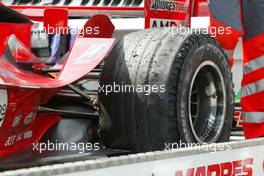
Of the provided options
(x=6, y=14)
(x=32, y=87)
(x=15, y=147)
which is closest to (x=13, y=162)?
(x=15, y=147)

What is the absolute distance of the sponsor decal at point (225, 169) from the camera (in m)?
2.10

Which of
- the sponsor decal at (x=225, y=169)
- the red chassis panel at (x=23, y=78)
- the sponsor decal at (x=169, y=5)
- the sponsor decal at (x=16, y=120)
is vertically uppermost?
the sponsor decal at (x=169, y=5)

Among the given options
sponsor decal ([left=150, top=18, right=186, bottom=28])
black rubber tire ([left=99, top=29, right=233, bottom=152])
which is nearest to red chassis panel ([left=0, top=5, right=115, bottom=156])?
black rubber tire ([left=99, top=29, right=233, bottom=152])

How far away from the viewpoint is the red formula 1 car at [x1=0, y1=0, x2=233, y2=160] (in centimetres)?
248

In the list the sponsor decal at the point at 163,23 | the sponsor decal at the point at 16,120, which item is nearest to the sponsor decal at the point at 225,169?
the sponsor decal at the point at 16,120

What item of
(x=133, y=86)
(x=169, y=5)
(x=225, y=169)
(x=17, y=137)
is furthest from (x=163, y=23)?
(x=225, y=169)

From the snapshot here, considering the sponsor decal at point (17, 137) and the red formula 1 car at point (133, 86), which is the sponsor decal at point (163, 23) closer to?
the red formula 1 car at point (133, 86)

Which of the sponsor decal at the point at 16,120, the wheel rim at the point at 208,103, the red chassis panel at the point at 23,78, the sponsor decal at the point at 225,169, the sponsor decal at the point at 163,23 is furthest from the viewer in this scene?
the sponsor decal at the point at 163,23

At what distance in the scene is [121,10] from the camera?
5520 millimetres

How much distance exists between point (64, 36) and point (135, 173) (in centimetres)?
178

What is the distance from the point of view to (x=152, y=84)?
2.53 meters

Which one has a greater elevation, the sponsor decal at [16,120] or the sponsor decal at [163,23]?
the sponsor decal at [163,23]

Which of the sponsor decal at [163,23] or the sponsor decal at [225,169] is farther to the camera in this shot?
the sponsor decal at [163,23]

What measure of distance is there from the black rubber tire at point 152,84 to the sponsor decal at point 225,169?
0.27 m
